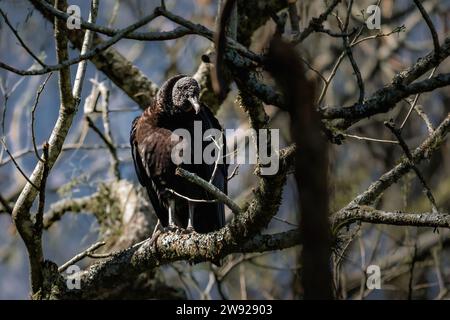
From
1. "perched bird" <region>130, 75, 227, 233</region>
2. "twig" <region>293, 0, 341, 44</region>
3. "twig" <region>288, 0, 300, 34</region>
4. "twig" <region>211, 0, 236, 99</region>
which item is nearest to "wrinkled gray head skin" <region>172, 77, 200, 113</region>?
"perched bird" <region>130, 75, 227, 233</region>

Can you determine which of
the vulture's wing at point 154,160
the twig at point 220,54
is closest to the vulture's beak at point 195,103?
the vulture's wing at point 154,160

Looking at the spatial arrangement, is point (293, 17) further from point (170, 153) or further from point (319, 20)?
point (319, 20)

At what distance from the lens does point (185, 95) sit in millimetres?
5512

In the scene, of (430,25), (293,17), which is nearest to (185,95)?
(293,17)

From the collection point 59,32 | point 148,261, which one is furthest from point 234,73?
point 148,261

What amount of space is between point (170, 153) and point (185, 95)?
0.49m

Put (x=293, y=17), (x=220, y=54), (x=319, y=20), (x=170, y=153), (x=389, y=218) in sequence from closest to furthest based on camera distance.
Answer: (x=220, y=54), (x=389, y=218), (x=319, y=20), (x=293, y=17), (x=170, y=153)

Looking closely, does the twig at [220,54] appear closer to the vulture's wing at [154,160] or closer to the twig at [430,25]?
the twig at [430,25]

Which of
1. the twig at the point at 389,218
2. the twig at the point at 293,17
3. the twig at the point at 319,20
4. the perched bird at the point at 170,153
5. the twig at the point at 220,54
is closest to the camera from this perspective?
the twig at the point at 220,54

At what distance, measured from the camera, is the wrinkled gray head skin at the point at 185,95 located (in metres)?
5.49

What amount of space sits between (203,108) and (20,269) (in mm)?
6460

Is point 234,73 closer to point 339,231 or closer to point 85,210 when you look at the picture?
point 339,231

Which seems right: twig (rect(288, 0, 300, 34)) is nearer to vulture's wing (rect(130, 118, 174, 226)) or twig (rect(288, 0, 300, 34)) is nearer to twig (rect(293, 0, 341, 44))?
A: twig (rect(293, 0, 341, 44))
